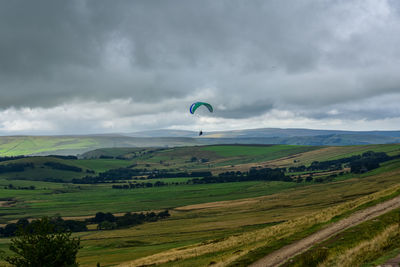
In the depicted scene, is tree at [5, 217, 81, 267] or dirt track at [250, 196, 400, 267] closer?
dirt track at [250, 196, 400, 267]

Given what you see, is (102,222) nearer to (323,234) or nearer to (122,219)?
(122,219)

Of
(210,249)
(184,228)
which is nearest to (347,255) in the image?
(210,249)

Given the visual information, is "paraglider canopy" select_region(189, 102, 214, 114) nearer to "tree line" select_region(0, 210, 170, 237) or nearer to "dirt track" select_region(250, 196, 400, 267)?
"dirt track" select_region(250, 196, 400, 267)

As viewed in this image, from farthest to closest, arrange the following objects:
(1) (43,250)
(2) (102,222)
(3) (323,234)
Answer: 1. (2) (102,222)
2. (1) (43,250)
3. (3) (323,234)

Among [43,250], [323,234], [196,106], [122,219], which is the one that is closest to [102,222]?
[122,219]

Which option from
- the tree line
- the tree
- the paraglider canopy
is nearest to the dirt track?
the tree

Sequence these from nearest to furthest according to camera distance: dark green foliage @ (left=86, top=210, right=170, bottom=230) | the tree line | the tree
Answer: the tree, the tree line, dark green foliage @ (left=86, top=210, right=170, bottom=230)

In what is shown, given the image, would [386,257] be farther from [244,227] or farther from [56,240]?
[244,227]

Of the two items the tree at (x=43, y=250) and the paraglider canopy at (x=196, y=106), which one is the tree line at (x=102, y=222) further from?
the tree at (x=43, y=250)
